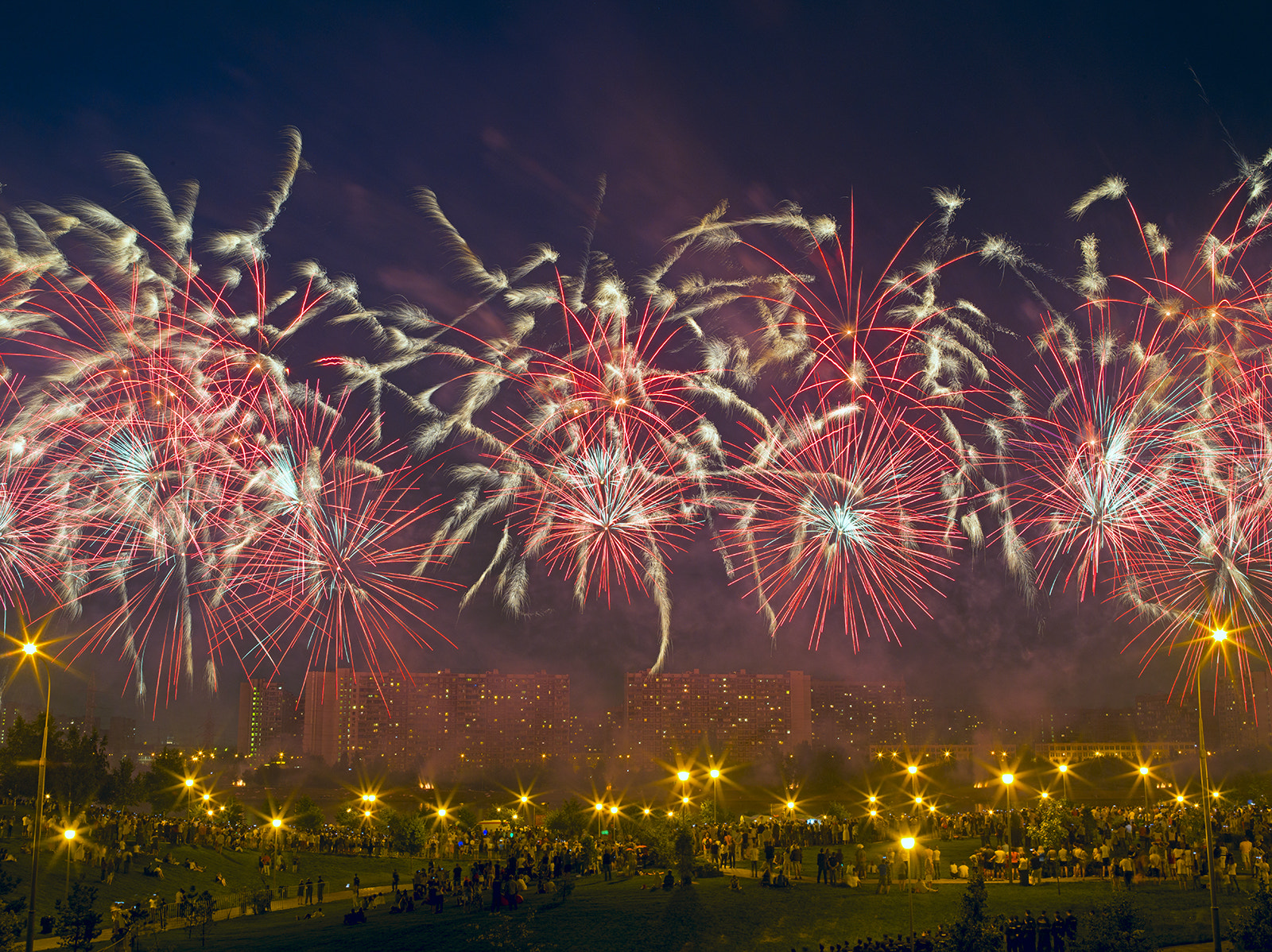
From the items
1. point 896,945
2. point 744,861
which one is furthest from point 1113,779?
point 896,945

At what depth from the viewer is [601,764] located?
364 feet

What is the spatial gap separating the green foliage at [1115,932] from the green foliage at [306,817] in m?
50.6

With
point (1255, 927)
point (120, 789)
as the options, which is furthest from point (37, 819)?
point (120, 789)

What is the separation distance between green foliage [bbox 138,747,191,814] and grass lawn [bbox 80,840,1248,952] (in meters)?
33.6

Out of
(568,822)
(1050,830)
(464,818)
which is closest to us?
(1050,830)

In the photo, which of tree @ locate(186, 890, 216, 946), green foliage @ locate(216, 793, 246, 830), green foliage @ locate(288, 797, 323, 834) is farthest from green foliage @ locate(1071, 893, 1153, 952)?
green foliage @ locate(288, 797, 323, 834)

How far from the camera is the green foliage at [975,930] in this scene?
17.8 m

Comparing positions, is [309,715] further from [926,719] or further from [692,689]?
[926,719]

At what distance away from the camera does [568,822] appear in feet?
164

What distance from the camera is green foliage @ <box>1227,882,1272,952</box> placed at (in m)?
17.9

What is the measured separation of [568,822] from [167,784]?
25.6m

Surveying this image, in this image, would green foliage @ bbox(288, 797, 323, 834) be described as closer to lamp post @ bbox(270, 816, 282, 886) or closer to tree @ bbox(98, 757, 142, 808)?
tree @ bbox(98, 757, 142, 808)

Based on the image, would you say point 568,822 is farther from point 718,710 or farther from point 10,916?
point 718,710

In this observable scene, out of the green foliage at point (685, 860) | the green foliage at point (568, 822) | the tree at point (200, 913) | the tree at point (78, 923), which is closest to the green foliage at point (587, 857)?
the green foliage at point (685, 860)
